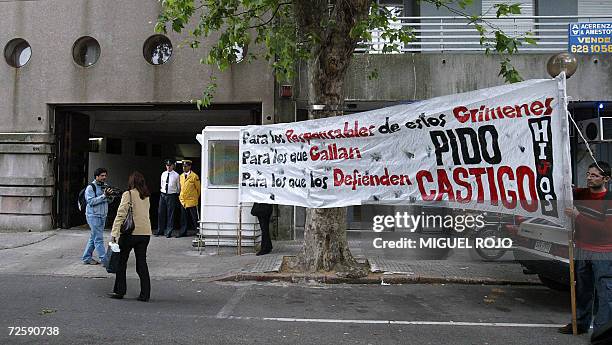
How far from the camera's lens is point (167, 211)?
12.7 m

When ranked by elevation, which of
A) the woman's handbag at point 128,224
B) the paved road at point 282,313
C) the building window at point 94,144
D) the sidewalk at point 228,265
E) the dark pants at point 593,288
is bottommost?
the paved road at point 282,313

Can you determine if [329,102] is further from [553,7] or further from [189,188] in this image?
[553,7]

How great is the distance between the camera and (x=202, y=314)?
6.32 m

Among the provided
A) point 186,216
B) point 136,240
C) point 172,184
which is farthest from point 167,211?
point 136,240

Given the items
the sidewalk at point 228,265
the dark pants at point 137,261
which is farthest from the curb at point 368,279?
the dark pants at point 137,261

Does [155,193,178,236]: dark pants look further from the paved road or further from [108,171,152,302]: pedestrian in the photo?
[108,171,152,302]: pedestrian

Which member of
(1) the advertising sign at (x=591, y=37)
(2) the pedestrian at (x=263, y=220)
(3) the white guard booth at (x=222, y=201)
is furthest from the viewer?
(1) the advertising sign at (x=591, y=37)

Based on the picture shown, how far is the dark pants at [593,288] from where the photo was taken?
535 centimetres

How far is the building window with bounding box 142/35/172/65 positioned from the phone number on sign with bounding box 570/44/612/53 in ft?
32.1

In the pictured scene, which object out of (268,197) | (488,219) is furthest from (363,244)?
(268,197)

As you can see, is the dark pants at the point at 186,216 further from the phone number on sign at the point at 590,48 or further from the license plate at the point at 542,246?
the phone number on sign at the point at 590,48

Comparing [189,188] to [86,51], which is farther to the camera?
[86,51]

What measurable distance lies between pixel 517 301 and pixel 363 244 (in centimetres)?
481

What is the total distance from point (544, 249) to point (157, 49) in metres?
10.0
